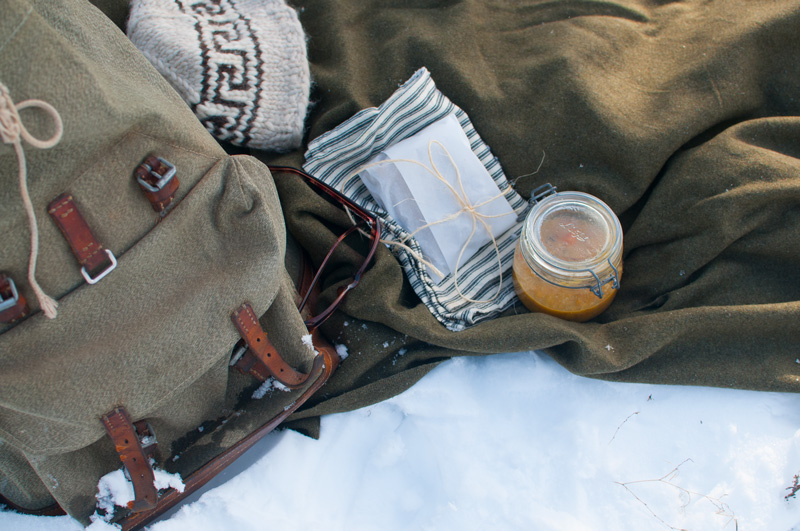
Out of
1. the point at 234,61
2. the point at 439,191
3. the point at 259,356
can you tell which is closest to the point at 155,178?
the point at 259,356

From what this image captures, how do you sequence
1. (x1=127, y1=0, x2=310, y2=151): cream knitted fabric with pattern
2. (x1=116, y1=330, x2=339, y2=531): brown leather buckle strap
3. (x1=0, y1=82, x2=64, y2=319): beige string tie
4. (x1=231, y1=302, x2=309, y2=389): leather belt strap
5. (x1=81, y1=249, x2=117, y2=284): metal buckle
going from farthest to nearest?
(x1=127, y1=0, x2=310, y2=151): cream knitted fabric with pattern, (x1=116, y1=330, x2=339, y2=531): brown leather buckle strap, (x1=231, y1=302, x2=309, y2=389): leather belt strap, (x1=81, y1=249, x2=117, y2=284): metal buckle, (x1=0, y1=82, x2=64, y2=319): beige string tie

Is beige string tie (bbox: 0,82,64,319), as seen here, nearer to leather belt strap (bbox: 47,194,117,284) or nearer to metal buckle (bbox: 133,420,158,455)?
leather belt strap (bbox: 47,194,117,284)

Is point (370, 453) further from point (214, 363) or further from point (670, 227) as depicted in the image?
point (670, 227)

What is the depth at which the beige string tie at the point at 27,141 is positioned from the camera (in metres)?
0.50

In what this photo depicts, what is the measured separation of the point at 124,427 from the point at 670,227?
94 cm

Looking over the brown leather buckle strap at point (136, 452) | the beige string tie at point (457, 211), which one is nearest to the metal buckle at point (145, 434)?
the brown leather buckle strap at point (136, 452)

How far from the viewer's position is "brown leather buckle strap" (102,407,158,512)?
27.9 inches

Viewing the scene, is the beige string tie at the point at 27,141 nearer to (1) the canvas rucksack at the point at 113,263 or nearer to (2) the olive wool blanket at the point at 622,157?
(1) the canvas rucksack at the point at 113,263

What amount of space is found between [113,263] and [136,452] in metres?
0.28

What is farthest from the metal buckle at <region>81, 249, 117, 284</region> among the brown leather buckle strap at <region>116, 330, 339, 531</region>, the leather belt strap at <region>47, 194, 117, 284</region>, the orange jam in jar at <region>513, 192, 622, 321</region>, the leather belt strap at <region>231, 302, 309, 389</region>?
the orange jam in jar at <region>513, 192, 622, 321</region>

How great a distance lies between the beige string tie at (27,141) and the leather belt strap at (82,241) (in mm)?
26

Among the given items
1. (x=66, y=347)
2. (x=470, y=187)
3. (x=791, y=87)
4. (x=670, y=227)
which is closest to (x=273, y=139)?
(x=470, y=187)

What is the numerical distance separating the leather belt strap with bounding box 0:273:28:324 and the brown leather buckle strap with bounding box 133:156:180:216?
0.54ft

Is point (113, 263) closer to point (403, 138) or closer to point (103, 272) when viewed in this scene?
point (103, 272)
